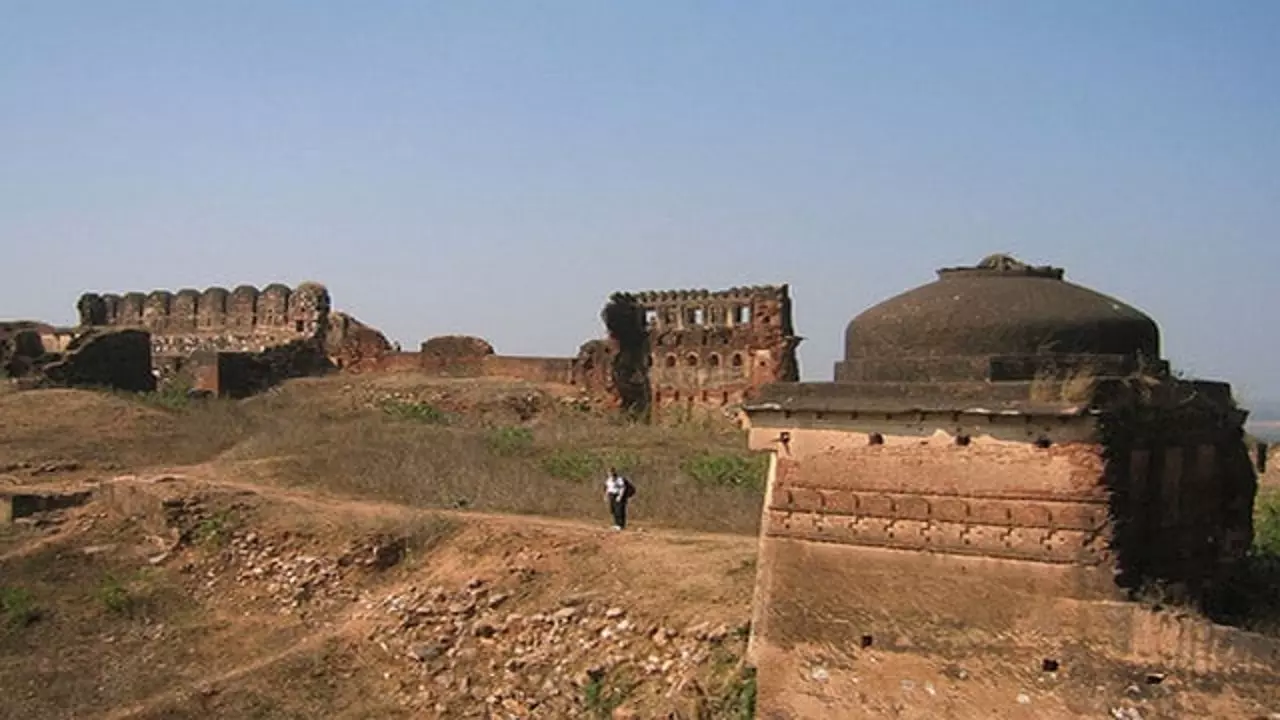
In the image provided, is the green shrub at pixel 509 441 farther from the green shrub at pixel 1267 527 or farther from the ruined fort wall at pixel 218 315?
the ruined fort wall at pixel 218 315

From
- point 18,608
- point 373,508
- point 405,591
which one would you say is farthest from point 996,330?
point 18,608

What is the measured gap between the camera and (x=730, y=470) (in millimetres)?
16484

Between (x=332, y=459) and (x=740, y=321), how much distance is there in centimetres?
1153

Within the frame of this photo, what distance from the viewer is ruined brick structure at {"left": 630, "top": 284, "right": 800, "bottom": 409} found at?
26.3 meters

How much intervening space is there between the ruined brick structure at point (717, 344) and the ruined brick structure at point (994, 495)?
17645 millimetres

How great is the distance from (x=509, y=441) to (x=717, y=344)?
28.8 ft

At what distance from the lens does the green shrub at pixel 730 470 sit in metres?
15.9

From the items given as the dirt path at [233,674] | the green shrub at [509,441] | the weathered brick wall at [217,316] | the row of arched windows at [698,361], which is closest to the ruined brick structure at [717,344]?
the row of arched windows at [698,361]

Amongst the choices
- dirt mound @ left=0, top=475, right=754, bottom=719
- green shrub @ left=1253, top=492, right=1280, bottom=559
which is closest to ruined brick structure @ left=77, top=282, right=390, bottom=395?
dirt mound @ left=0, top=475, right=754, bottom=719

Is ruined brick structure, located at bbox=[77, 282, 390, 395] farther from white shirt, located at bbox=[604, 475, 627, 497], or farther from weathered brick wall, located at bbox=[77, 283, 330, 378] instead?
white shirt, located at bbox=[604, 475, 627, 497]

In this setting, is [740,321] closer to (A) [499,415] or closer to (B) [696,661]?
(A) [499,415]

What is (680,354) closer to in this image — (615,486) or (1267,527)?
(615,486)

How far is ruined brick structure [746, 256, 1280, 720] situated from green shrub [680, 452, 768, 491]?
24.5 feet

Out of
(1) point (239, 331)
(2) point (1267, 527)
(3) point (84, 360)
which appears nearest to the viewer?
(2) point (1267, 527)
